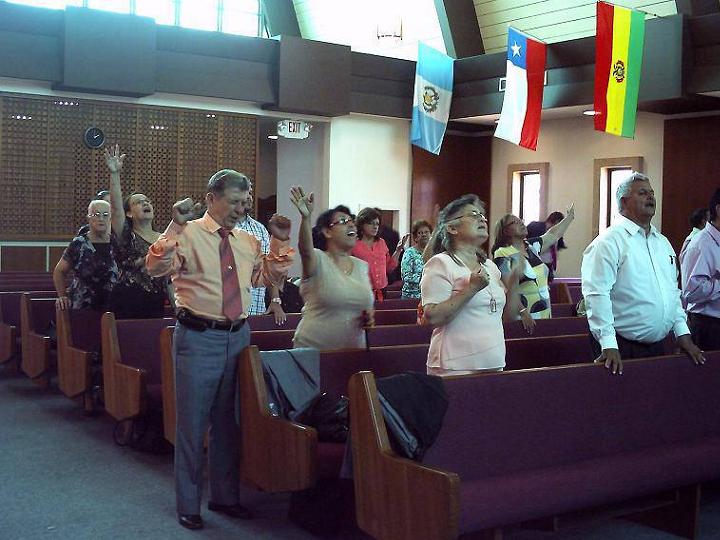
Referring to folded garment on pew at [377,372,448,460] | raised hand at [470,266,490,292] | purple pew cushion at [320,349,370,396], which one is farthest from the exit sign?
folded garment on pew at [377,372,448,460]

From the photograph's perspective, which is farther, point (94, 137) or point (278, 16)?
point (278, 16)

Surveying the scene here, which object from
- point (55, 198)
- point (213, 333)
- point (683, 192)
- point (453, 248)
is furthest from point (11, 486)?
point (683, 192)

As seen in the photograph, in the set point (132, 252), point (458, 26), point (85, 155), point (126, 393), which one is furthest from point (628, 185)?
point (458, 26)

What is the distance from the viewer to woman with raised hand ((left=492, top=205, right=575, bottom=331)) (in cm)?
653

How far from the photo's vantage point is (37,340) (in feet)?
24.4

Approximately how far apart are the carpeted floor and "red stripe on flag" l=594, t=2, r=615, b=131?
670cm

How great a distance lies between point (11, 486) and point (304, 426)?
1814mm

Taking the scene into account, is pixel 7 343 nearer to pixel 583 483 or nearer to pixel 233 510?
pixel 233 510

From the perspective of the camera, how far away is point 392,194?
600 inches

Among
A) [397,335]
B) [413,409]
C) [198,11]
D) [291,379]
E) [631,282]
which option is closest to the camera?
[413,409]

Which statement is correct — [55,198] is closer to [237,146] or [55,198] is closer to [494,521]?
[237,146]

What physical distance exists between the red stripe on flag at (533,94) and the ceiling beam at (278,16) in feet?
20.6

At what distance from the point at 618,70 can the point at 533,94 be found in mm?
1555

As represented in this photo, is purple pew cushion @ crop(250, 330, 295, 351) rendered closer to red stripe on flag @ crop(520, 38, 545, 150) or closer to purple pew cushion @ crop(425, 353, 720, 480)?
purple pew cushion @ crop(425, 353, 720, 480)
